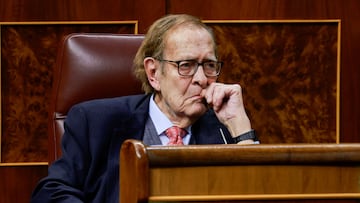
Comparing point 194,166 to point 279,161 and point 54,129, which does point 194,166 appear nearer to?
point 279,161

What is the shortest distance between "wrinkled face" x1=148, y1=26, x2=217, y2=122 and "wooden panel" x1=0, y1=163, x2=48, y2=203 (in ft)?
3.34

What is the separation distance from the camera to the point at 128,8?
2.71 meters

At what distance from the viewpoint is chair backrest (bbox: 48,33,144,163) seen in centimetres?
192

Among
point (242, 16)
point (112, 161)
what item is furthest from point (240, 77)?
point (112, 161)

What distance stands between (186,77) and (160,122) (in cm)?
14

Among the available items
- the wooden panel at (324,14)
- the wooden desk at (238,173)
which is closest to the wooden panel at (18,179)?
the wooden panel at (324,14)

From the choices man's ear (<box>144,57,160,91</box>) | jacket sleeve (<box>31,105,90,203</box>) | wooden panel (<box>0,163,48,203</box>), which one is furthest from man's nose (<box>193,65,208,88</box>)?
wooden panel (<box>0,163,48,203</box>)

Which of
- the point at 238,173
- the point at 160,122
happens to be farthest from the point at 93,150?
the point at 238,173

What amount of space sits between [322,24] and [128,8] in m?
0.75

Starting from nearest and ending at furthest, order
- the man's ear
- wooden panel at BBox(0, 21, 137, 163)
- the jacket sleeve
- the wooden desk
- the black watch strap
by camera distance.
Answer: the wooden desk, the jacket sleeve, the black watch strap, the man's ear, wooden panel at BBox(0, 21, 137, 163)

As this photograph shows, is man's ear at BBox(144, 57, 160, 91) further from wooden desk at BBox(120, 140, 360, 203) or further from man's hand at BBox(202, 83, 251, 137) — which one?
wooden desk at BBox(120, 140, 360, 203)

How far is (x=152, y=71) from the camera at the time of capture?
191 centimetres

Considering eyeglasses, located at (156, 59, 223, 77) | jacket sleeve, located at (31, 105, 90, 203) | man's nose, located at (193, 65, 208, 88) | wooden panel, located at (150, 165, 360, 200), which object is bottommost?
jacket sleeve, located at (31, 105, 90, 203)

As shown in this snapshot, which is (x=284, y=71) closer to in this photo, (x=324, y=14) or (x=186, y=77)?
(x=324, y=14)
